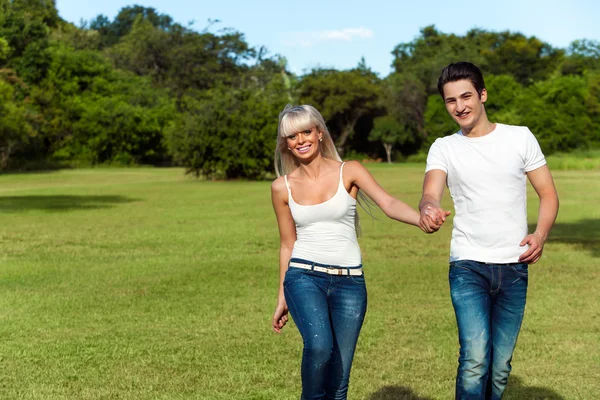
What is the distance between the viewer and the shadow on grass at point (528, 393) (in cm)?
680

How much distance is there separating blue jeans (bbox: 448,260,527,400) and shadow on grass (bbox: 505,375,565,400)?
6.73ft

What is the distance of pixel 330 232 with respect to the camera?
4852mm

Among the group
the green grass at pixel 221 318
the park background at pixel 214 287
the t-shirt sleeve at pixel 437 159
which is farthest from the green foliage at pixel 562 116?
the t-shirt sleeve at pixel 437 159

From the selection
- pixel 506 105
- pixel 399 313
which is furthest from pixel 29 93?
pixel 399 313

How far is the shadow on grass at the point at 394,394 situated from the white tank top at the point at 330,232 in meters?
2.14

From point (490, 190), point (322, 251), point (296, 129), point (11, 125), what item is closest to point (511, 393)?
point (490, 190)

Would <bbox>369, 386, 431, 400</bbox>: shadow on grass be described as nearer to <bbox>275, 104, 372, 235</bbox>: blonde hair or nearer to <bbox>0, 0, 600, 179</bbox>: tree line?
<bbox>275, 104, 372, 235</bbox>: blonde hair

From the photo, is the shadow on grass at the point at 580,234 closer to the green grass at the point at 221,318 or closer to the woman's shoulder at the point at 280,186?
the green grass at the point at 221,318

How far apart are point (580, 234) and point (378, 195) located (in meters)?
16.3

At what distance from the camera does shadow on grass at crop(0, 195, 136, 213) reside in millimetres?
27578

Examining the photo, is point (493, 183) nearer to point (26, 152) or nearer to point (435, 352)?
point (435, 352)

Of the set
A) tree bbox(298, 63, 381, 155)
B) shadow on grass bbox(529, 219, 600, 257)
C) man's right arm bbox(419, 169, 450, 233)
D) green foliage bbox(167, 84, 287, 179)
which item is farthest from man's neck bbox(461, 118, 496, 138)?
tree bbox(298, 63, 381, 155)

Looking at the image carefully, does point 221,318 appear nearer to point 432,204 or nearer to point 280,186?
point 280,186

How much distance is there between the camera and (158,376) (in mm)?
7402
